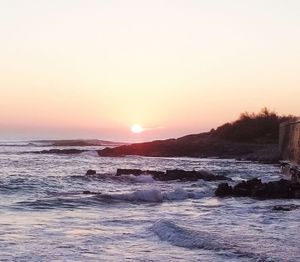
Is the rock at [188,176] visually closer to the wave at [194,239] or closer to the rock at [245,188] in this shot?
the rock at [245,188]

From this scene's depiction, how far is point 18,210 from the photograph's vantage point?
18859 millimetres

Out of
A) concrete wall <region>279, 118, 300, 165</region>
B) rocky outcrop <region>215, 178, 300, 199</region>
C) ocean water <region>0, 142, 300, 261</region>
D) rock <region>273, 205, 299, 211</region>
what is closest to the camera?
ocean water <region>0, 142, 300, 261</region>

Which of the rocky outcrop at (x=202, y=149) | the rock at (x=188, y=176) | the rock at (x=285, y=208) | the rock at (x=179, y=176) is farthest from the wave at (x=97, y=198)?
the rocky outcrop at (x=202, y=149)

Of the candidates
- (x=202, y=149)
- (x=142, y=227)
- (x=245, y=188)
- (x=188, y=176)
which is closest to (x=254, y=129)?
(x=202, y=149)

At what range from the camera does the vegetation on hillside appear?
7769 centimetres

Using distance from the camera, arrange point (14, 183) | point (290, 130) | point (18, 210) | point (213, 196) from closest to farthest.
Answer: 1. point (18, 210)
2. point (213, 196)
3. point (14, 183)
4. point (290, 130)

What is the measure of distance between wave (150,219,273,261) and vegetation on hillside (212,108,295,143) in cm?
6237

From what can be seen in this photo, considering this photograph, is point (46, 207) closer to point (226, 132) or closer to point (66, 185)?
point (66, 185)

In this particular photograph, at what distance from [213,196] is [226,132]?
55749 mm

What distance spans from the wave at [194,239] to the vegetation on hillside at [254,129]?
2456 inches

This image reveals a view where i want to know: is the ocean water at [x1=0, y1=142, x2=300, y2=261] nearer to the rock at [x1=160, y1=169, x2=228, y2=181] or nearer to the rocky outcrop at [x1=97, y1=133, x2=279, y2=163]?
the rock at [x1=160, y1=169, x2=228, y2=181]

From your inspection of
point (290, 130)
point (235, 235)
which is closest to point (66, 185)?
point (235, 235)

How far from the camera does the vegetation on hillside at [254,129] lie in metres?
77.7

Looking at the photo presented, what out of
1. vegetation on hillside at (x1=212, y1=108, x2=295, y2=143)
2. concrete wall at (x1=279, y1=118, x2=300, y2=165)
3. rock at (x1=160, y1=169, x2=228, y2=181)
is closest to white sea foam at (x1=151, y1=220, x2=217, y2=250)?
rock at (x1=160, y1=169, x2=228, y2=181)
